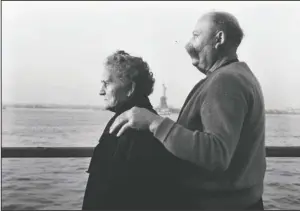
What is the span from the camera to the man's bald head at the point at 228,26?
1.25 meters

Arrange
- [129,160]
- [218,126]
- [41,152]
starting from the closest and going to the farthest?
[218,126] → [129,160] → [41,152]

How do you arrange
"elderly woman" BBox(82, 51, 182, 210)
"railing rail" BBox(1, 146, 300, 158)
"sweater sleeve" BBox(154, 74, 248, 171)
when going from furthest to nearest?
"railing rail" BBox(1, 146, 300, 158) → "elderly woman" BBox(82, 51, 182, 210) → "sweater sleeve" BBox(154, 74, 248, 171)

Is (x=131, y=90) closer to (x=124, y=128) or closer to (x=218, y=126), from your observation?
(x=124, y=128)

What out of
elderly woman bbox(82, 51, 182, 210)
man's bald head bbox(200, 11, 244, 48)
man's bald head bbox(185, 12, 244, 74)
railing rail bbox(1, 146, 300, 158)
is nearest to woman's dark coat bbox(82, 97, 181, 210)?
elderly woman bbox(82, 51, 182, 210)

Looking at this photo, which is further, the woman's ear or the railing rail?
the railing rail

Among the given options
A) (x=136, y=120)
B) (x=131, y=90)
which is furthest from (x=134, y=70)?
(x=136, y=120)

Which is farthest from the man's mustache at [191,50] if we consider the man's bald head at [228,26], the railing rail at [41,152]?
the railing rail at [41,152]

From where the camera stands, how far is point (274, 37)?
146cm

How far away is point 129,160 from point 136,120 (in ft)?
0.46

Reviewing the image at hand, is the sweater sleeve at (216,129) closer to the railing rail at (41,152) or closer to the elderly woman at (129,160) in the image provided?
the elderly woman at (129,160)

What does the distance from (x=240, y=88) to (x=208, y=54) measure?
0.59ft

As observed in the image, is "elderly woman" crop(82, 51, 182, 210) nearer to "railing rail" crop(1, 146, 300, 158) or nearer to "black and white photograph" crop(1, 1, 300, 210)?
"black and white photograph" crop(1, 1, 300, 210)

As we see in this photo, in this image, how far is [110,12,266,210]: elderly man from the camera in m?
1.14

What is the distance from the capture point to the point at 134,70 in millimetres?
1282
